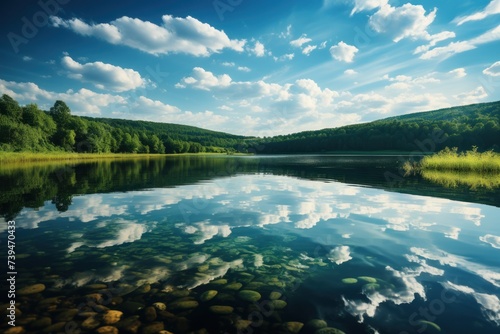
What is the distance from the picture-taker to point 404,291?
7.51 m

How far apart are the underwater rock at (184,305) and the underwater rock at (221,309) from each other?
440 mm

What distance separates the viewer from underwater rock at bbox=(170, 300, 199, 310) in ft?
21.4

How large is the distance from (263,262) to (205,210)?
898 centimetres

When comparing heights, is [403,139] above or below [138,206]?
above

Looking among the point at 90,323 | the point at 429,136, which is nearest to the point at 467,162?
the point at 90,323

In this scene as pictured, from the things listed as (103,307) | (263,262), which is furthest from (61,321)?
(263,262)

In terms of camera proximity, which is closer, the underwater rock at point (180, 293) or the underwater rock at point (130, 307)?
the underwater rock at point (130, 307)

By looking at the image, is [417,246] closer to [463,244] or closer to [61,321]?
[463,244]

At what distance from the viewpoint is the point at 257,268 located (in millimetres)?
9102

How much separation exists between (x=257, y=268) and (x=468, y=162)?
45589 millimetres

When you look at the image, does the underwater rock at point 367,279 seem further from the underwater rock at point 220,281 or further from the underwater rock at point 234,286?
the underwater rock at point 220,281

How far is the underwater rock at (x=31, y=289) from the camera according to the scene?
23.2ft

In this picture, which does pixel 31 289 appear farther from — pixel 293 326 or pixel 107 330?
pixel 293 326

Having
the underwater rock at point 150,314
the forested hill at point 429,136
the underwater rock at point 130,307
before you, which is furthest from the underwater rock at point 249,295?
the forested hill at point 429,136
